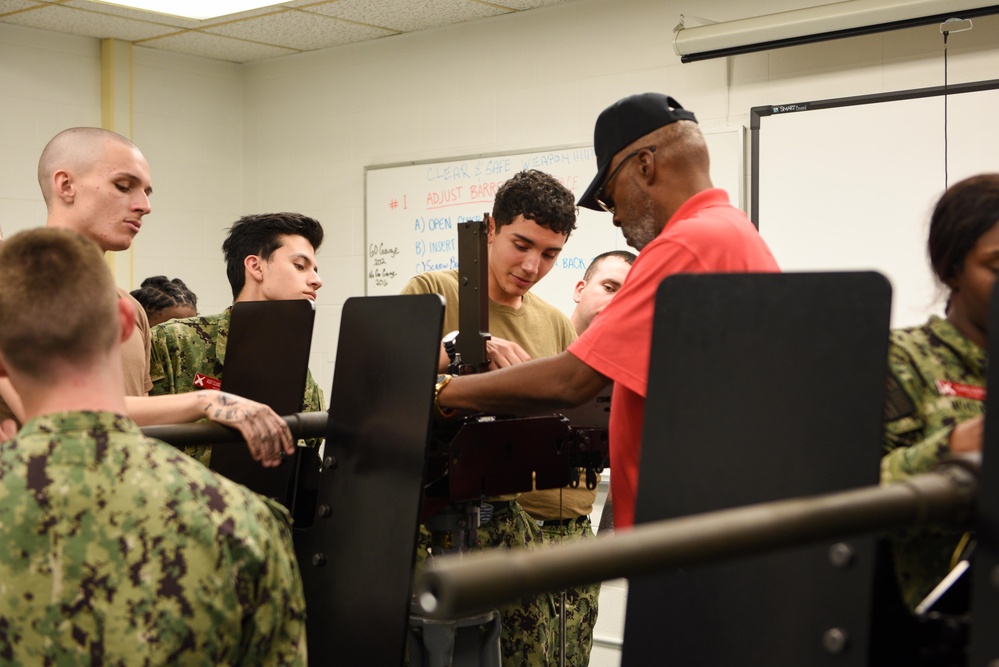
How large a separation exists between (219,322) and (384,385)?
3.46 feet

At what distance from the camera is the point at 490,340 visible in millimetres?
1874

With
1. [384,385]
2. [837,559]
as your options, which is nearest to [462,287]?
[384,385]

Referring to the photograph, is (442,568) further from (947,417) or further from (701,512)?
(947,417)

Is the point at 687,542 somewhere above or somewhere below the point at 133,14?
below

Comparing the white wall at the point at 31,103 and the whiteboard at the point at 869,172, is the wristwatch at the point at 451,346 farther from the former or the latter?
the white wall at the point at 31,103

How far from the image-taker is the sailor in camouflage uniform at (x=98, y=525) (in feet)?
3.72

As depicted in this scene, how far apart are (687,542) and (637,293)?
3.22ft

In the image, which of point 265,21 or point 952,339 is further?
point 265,21

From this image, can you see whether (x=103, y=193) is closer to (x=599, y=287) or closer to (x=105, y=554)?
(x=105, y=554)

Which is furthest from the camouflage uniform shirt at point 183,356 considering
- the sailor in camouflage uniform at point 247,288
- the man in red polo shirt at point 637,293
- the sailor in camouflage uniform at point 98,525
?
the sailor in camouflage uniform at point 98,525

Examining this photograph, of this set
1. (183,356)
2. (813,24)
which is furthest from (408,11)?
(183,356)

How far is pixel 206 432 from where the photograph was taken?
61.1 inches

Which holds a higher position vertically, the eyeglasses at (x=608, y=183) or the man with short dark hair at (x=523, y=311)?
the eyeglasses at (x=608, y=183)

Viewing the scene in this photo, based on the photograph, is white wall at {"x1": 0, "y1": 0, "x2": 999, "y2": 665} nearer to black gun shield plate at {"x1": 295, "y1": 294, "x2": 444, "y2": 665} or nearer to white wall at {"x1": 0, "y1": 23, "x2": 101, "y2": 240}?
white wall at {"x1": 0, "y1": 23, "x2": 101, "y2": 240}
